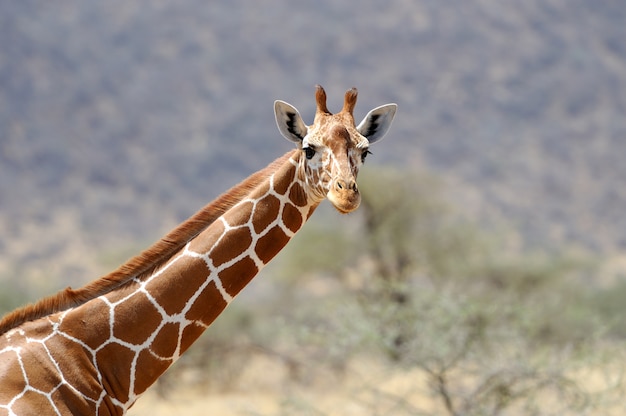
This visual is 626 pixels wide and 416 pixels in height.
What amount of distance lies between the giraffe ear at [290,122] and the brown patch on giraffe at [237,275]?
2.51 ft

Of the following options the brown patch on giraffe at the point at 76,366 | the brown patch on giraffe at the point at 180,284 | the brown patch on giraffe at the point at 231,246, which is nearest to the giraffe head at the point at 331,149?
the brown patch on giraffe at the point at 231,246

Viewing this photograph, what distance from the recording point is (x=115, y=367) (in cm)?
521

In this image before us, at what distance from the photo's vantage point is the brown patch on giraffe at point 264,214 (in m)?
5.59

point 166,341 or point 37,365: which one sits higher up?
point 166,341

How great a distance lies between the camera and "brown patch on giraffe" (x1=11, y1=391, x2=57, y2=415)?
15.8ft

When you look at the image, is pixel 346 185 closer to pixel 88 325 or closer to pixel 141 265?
pixel 141 265

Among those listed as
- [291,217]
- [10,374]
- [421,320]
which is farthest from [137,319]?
[421,320]

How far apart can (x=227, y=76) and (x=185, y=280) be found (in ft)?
127

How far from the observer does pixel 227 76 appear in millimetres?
43562

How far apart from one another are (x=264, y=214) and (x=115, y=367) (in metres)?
1.19

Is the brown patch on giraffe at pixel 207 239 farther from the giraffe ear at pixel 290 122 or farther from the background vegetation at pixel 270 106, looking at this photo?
the background vegetation at pixel 270 106

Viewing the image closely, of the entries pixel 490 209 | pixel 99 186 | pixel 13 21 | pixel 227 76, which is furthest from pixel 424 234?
pixel 13 21

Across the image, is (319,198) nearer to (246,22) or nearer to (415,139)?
(415,139)

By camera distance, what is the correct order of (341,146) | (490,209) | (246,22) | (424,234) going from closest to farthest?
(341,146), (424,234), (490,209), (246,22)
